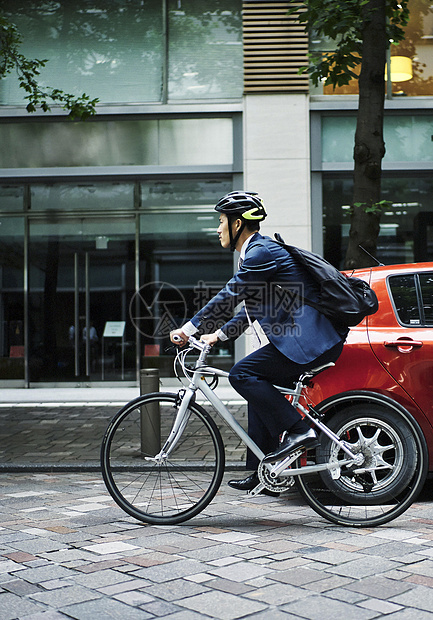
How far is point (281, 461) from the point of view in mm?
4074

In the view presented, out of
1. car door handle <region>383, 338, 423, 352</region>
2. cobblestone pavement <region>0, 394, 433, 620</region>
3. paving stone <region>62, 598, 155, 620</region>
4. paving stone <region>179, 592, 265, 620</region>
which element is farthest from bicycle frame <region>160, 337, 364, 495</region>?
paving stone <region>62, 598, 155, 620</region>

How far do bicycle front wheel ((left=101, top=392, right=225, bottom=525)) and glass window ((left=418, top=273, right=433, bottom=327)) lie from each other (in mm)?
1698

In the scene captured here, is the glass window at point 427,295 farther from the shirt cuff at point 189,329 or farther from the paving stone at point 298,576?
the paving stone at point 298,576

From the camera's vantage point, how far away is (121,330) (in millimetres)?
13484

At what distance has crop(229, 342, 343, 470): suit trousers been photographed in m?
4.07

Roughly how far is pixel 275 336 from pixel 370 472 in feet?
3.14

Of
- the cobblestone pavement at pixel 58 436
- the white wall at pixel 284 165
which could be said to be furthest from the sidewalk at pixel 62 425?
the white wall at pixel 284 165

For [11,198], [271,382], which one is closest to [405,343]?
[271,382]

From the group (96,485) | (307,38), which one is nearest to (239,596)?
(96,485)

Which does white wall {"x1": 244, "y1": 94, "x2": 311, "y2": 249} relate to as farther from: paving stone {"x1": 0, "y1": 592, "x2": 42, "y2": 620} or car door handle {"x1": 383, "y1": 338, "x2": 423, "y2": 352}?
paving stone {"x1": 0, "y1": 592, "x2": 42, "y2": 620}

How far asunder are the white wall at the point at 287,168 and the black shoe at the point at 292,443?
8.82 meters

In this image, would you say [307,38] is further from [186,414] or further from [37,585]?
[37,585]

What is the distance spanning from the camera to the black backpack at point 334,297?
4012 millimetres

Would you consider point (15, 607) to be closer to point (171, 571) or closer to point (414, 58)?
point (171, 571)
